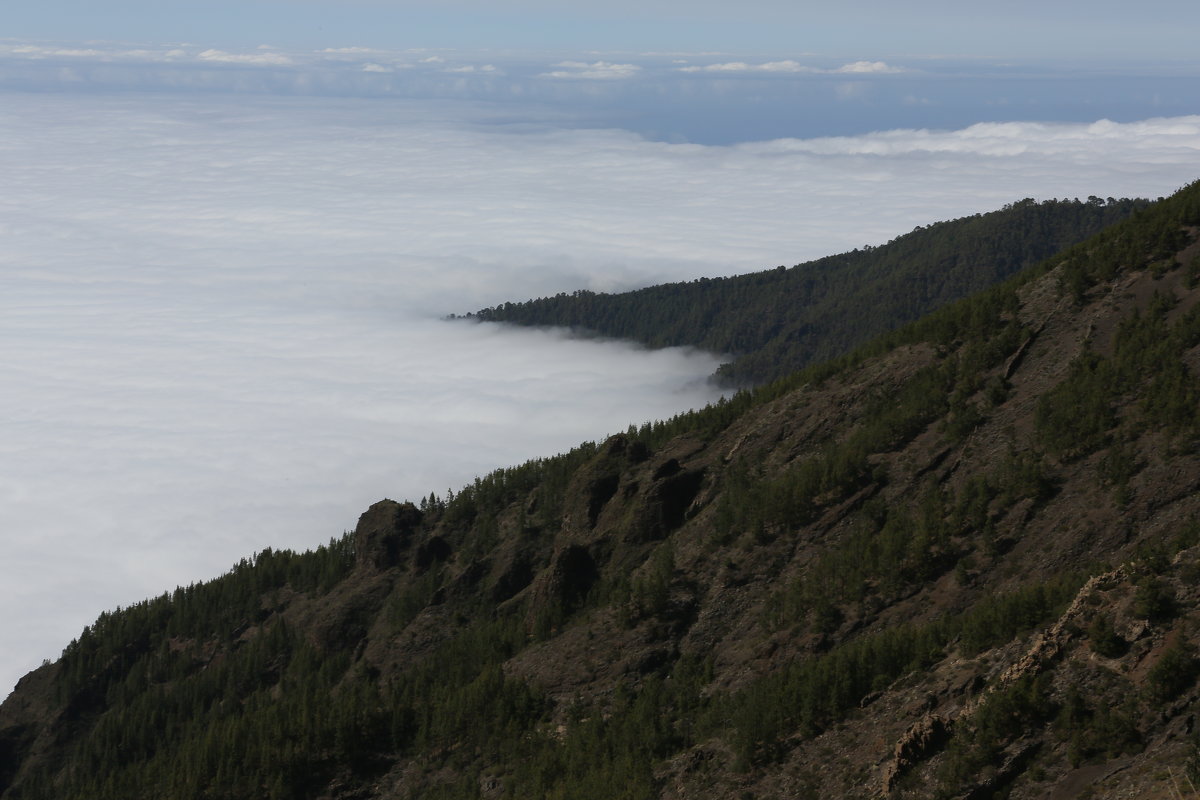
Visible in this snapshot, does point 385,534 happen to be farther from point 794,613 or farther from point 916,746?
point 916,746

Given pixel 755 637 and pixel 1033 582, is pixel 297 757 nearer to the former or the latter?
pixel 755 637

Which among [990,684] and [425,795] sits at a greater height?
[990,684]

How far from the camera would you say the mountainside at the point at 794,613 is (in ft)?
170

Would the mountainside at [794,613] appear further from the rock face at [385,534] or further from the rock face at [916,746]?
the rock face at [385,534]

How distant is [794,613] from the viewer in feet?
265

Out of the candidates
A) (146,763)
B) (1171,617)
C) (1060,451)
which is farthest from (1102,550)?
(146,763)

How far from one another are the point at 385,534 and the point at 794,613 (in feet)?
229

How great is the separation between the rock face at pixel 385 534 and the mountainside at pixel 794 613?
40 cm

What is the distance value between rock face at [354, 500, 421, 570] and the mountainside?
404 mm

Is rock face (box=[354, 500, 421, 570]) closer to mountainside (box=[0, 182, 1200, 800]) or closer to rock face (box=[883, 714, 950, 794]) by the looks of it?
mountainside (box=[0, 182, 1200, 800])

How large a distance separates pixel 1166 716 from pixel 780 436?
217 feet

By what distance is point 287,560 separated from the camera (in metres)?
159

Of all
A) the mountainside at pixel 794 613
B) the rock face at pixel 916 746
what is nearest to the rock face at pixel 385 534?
the mountainside at pixel 794 613

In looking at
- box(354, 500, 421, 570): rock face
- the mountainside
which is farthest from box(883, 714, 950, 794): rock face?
box(354, 500, 421, 570): rock face
